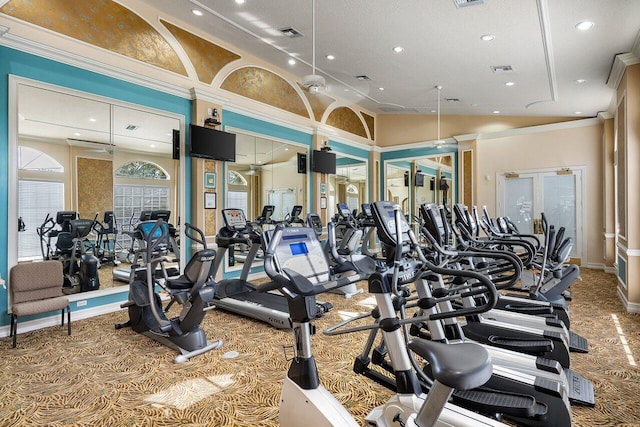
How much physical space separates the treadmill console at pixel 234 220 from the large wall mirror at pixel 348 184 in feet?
12.4

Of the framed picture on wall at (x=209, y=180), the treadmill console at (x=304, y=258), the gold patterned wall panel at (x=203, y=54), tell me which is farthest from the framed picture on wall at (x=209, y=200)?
the treadmill console at (x=304, y=258)

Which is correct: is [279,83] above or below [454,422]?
above

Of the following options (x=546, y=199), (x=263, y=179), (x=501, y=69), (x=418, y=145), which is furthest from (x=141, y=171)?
(x=546, y=199)

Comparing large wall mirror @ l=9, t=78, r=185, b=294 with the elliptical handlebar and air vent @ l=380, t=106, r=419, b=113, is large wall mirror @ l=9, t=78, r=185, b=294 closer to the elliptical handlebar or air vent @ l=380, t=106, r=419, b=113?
the elliptical handlebar

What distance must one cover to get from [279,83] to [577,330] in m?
6.39

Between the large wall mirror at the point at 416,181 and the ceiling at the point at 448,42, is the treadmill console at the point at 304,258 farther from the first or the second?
the large wall mirror at the point at 416,181

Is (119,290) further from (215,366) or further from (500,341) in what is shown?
(500,341)

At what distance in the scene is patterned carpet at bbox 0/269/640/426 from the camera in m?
2.40

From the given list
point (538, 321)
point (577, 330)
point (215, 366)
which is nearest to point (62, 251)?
point (215, 366)

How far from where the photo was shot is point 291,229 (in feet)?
6.52

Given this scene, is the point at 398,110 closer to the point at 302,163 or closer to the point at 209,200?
the point at 302,163

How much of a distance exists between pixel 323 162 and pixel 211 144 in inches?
120

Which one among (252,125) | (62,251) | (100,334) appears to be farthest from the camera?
(252,125)

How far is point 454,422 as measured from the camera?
A: 1.77m
